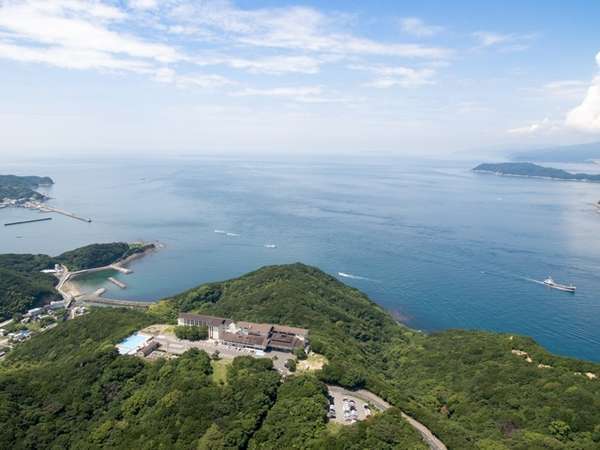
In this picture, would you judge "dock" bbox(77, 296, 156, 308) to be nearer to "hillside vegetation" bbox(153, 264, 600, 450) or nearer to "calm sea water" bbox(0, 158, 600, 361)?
"calm sea water" bbox(0, 158, 600, 361)

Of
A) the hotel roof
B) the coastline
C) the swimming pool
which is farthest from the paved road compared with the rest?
the coastline

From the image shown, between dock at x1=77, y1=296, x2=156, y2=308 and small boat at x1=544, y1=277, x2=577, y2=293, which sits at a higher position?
small boat at x1=544, y1=277, x2=577, y2=293

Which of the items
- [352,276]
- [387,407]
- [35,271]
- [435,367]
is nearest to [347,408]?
[387,407]

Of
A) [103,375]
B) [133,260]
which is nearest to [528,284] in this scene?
[103,375]

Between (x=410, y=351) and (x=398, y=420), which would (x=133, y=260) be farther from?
(x=398, y=420)

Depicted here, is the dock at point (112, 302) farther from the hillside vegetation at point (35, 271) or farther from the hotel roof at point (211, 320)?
the hotel roof at point (211, 320)
